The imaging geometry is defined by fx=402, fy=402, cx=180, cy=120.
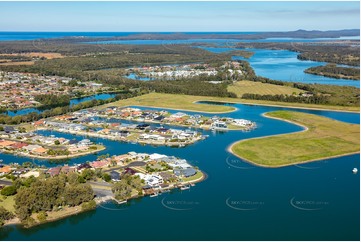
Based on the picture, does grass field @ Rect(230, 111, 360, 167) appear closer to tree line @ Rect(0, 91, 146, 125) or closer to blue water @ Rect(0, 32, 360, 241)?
blue water @ Rect(0, 32, 360, 241)

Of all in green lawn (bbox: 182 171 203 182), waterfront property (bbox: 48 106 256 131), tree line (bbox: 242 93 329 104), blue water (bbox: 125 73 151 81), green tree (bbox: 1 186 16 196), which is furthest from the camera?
blue water (bbox: 125 73 151 81)

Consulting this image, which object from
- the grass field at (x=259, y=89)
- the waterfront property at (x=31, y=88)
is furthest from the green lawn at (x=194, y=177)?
the grass field at (x=259, y=89)

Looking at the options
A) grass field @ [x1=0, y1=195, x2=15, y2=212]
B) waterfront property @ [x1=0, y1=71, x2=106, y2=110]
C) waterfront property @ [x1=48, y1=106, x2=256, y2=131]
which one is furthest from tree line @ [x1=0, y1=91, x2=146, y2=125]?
grass field @ [x1=0, y1=195, x2=15, y2=212]

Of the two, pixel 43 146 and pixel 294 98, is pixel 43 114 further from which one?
pixel 294 98

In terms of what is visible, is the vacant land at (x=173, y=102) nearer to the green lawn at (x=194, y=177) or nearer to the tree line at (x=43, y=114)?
the tree line at (x=43, y=114)

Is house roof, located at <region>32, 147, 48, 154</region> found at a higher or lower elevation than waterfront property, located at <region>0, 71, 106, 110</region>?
lower

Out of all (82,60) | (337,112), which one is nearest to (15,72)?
(82,60)
